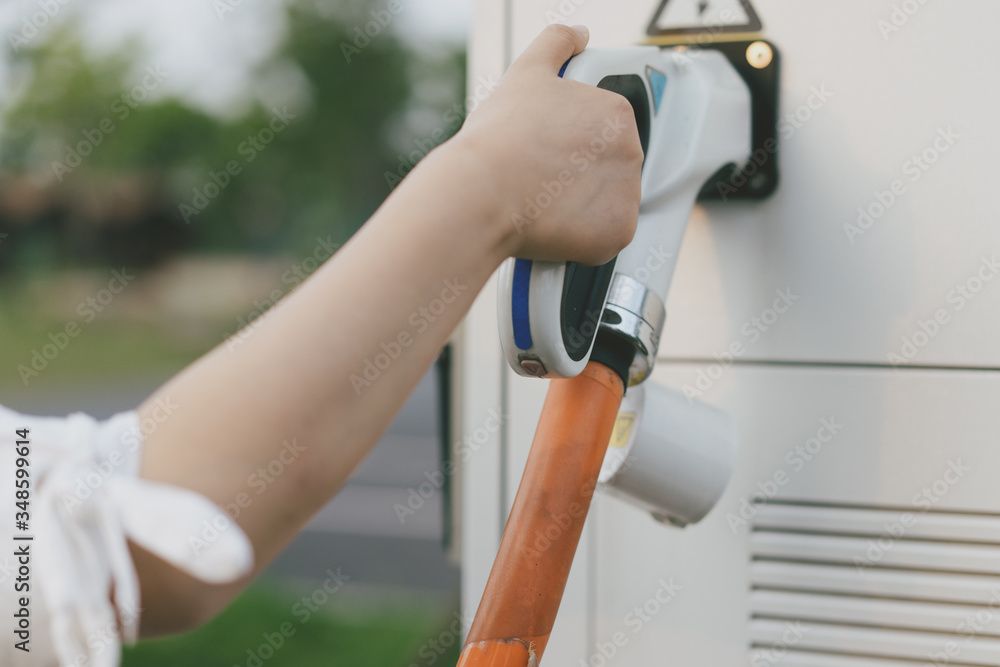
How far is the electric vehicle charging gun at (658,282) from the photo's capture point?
617 millimetres

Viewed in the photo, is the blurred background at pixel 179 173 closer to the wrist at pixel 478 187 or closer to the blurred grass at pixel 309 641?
the blurred grass at pixel 309 641

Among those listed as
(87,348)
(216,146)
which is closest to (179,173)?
(216,146)

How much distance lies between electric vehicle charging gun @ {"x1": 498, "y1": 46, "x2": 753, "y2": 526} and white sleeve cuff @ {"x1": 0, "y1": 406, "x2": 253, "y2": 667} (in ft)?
0.90

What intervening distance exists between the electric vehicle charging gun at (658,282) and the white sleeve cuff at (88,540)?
28 cm

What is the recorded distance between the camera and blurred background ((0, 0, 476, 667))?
1126 cm

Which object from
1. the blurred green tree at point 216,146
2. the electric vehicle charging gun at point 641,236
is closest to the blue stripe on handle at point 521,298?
the electric vehicle charging gun at point 641,236

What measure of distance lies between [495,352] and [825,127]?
1.41 ft

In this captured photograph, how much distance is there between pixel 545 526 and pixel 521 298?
6.9 inches

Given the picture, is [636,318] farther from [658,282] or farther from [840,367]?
[840,367]

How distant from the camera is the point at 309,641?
3.35 meters

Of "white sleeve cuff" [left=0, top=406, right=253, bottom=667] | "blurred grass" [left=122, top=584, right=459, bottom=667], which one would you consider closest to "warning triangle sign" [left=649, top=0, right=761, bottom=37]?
"white sleeve cuff" [left=0, top=406, right=253, bottom=667]

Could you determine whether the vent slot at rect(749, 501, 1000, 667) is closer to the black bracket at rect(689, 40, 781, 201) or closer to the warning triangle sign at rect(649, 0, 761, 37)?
the black bracket at rect(689, 40, 781, 201)

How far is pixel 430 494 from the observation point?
5.89 metres

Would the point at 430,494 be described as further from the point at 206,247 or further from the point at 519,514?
the point at 206,247
